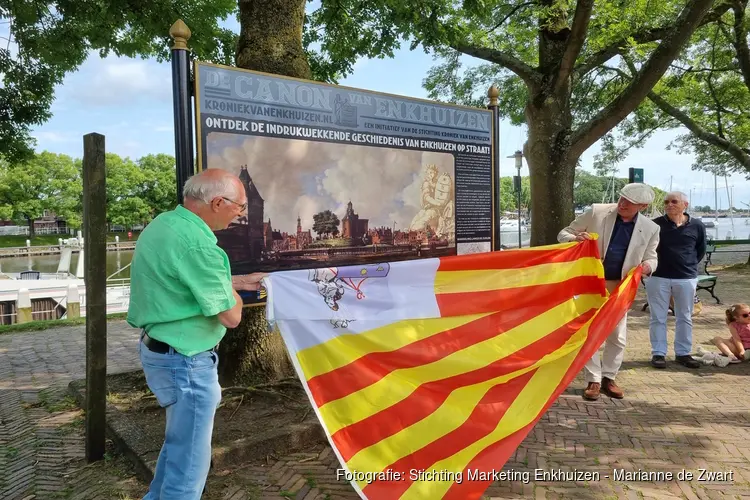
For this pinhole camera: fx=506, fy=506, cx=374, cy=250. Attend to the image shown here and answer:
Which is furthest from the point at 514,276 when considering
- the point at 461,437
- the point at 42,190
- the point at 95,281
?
the point at 42,190

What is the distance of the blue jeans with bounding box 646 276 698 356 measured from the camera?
603 centimetres

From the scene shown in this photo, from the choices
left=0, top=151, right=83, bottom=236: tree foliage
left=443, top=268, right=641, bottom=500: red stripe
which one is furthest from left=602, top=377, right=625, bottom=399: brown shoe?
left=0, top=151, right=83, bottom=236: tree foliage

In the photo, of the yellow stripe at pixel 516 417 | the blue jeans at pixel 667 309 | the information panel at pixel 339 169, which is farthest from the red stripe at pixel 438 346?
the blue jeans at pixel 667 309

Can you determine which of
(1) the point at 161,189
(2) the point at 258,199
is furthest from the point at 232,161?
(1) the point at 161,189

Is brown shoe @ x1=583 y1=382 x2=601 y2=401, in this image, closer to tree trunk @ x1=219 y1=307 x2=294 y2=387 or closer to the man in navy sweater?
the man in navy sweater

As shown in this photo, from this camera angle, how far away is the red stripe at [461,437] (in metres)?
2.91

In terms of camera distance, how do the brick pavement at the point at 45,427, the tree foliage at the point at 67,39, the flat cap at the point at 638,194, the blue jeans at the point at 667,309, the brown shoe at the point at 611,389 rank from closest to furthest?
the brick pavement at the point at 45,427 → the flat cap at the point at 638,194 → the brown shoe at the point at 611,389 → the blue jeans at the point at 667,309 → the tree foliage at the point at 67,39

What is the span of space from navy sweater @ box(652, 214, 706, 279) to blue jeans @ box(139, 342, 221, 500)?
218 inches

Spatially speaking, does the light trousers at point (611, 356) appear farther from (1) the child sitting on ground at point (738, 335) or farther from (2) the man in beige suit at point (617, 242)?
(1) the child sitting on ground at point (738, 335)

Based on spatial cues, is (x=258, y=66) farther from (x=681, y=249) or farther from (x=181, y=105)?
(x=681, y=249)

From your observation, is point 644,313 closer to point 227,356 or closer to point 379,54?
point 379,54

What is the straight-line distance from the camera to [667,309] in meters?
6.11

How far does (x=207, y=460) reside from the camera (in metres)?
2.56

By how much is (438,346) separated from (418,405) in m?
0.43
